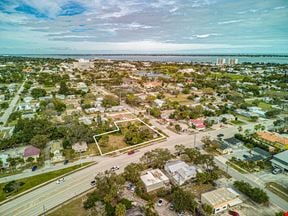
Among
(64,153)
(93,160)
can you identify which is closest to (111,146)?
(93,160)

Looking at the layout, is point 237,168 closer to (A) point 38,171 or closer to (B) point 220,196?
(B) point 220,196

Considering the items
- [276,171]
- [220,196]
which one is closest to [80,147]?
[220,196]

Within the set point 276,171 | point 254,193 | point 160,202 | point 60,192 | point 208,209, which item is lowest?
point 60,192

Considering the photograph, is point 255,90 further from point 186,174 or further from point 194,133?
point 186,174

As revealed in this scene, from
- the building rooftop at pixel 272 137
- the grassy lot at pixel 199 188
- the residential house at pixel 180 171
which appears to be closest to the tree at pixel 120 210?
the residential house at pixel 180 171

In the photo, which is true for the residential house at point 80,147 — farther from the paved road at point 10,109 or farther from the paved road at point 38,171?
the paved road at point 10,109

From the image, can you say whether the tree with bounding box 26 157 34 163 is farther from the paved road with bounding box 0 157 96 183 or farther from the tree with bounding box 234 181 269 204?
the tree with bounding box 234 181 269 204
